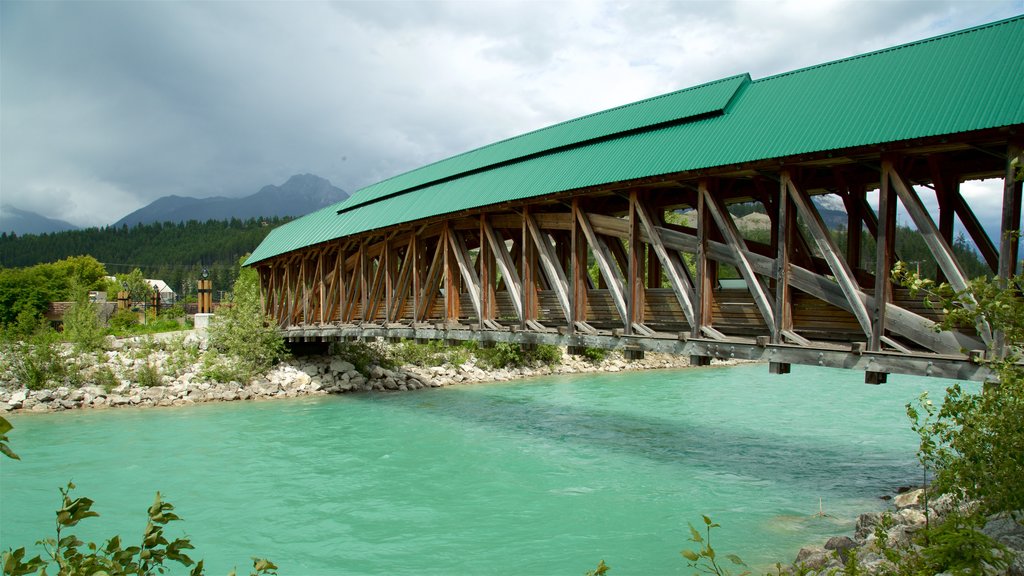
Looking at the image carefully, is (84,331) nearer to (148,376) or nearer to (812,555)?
(148,376)

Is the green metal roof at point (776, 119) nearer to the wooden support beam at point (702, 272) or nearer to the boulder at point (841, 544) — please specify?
the wooden support beam at point (702, 272)

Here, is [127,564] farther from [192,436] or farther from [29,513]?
[192,436]

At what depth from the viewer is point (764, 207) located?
11.8 meters

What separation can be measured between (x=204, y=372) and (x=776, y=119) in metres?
19.5

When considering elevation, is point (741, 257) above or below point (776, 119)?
below

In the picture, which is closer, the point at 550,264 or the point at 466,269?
the point at 550,264

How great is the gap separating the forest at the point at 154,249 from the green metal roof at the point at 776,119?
367 ft

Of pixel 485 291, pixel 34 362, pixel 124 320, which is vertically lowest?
pixel 34 362

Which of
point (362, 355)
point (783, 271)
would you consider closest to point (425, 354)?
point (362, 355)

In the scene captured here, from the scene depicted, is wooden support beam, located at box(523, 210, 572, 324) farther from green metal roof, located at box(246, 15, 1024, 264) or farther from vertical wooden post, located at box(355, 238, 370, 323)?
vertical wooden post, located at box(355, 238, 370, 323)

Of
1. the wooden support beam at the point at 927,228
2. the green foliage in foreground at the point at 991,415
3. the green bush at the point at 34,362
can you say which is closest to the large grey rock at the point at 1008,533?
the green foliage in foreground at the point at 991,415

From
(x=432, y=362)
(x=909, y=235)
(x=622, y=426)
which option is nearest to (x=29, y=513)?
(x=622, y=426)

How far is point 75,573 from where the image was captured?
2.69 m

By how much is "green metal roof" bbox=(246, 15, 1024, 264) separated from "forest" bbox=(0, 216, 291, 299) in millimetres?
111830
